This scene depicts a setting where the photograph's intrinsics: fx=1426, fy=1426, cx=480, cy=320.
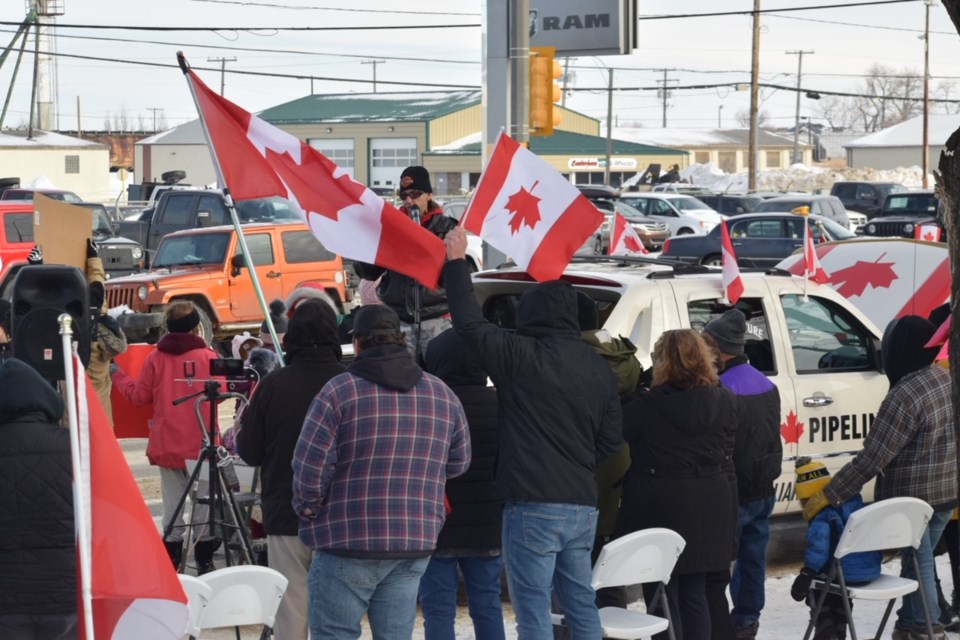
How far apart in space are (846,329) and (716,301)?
1083mm

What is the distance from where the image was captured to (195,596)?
16.9ft

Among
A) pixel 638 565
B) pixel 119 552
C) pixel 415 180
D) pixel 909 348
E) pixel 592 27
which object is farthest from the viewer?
pixel 592 27

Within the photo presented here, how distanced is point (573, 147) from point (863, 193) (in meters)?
34.1

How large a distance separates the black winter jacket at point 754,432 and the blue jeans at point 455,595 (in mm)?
1460

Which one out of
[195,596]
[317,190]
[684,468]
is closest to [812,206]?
[317,190]

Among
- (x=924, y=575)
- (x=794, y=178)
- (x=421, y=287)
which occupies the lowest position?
(x=924, y=575)

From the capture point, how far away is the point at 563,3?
1415cm

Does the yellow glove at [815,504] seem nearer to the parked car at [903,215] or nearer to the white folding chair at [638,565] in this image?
the white folding chair at [638,565]

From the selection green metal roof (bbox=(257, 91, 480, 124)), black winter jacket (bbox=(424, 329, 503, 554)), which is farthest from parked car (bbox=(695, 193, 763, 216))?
black winter jacket (bbox=(424, 329, 503, 554))

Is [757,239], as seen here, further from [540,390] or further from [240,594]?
[240,594]

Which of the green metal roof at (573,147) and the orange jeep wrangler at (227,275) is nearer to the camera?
the orange jeep wrangler at (227,275)

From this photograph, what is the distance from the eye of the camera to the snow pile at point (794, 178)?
7419 cm

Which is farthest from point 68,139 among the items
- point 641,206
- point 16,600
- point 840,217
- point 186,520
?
point 16,600

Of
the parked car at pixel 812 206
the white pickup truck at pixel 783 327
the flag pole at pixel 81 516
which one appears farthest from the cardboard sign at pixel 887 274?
the parked car at pixel 812 206
